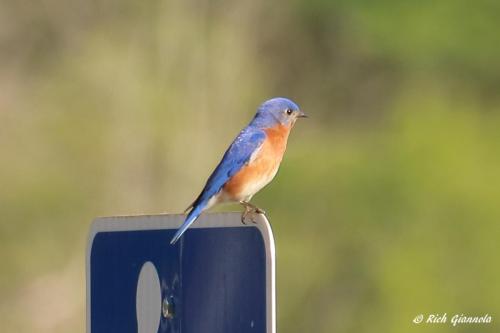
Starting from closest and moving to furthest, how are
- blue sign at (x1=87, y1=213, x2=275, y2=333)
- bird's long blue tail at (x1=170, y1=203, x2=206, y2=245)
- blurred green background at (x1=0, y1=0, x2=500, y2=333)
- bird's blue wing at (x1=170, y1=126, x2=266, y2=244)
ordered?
blue sign at (x1=87, y1=213, x2=275, y2=333), bird's long blue tail at (x1=170, y1=203, x2=206, y2=245), bird's blue wing at (x1=170, y1=126, x2=266, y2=244), blurred green background at (x1=0, y1=0, x2=500, y2=333)

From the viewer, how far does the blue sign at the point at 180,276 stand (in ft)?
10.9

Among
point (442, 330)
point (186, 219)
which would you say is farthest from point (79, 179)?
point (186, 219)

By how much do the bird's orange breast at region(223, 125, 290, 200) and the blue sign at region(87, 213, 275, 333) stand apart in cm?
144

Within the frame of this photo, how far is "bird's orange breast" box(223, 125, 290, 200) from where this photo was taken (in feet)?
17.3

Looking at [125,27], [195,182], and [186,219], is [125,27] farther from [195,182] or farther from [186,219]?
[186,219]

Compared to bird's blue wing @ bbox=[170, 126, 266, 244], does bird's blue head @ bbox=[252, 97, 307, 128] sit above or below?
above

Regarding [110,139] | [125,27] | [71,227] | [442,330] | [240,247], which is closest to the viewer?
[240,247]

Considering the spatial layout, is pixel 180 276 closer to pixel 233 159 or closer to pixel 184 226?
pixel 184 226

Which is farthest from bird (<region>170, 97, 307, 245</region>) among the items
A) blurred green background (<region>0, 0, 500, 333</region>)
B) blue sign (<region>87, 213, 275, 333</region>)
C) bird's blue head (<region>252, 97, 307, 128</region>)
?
blurred green background (<region>0, 0, 500, 333</region>)

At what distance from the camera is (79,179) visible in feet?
48.3

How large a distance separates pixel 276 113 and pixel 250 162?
625 millimetres

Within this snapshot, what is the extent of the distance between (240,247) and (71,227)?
35.7ft

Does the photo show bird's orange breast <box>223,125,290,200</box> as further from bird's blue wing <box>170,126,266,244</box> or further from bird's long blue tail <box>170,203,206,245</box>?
bird's long blue tail <box>170,203,206,245</box>

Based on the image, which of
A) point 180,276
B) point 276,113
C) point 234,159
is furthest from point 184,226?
point 276,113
